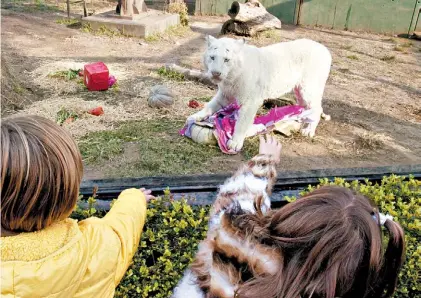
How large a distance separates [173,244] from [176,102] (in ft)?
13.9

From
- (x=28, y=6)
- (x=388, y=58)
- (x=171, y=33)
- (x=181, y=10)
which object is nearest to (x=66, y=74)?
(x=171, y=33)

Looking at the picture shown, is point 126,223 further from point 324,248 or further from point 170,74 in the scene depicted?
point 170,74

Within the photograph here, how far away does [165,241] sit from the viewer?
2.12m

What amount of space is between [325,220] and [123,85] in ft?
19.2

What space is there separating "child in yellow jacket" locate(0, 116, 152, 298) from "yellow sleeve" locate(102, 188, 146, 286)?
19cm

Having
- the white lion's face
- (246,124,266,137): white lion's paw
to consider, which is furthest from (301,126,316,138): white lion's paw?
the white lion's face

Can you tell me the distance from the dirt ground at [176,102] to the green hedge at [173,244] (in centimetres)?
224

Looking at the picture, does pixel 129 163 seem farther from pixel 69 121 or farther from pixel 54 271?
pixel 54 271

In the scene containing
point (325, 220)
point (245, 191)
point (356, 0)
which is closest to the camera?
point (325, 220)

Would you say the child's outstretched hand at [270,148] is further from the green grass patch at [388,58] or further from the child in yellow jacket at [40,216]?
the green grass patch at [388,58]

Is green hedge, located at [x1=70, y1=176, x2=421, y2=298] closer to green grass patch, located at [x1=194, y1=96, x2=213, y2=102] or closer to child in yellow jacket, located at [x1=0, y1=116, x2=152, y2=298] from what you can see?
child in yellow jacket, located at [x1=0, y1=116, x2=152, y2=298]

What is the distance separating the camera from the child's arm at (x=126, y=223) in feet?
5.65

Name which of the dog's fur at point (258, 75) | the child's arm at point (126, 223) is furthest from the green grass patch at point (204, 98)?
the child's arm at point (126, 223)

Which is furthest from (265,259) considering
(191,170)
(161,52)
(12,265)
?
(161,52)
